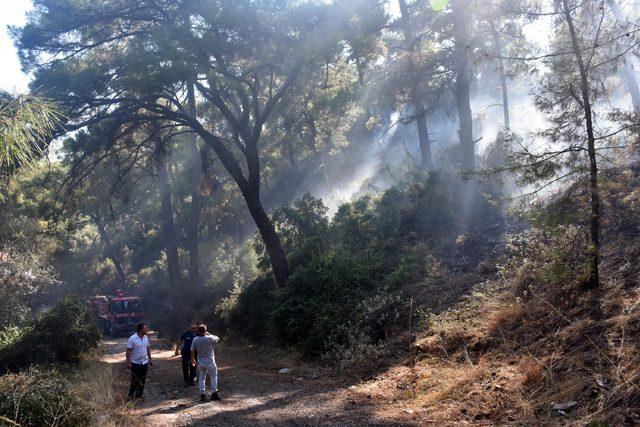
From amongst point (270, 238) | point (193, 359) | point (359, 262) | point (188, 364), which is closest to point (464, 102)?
point (359, 262)

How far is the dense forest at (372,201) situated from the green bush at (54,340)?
0.07 m

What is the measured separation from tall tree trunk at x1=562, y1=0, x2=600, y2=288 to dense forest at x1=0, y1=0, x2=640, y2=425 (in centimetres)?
4

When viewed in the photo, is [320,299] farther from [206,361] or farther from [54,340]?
[54,340]

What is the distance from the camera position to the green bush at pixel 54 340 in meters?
17.5

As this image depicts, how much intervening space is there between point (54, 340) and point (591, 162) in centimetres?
1678

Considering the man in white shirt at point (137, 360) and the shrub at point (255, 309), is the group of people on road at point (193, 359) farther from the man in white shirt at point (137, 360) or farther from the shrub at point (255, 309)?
the shrub at point (255, 309)

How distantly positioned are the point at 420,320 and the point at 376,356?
146cm

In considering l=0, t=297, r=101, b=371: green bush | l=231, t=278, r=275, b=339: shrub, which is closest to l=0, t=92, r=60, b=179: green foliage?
l=0, t=297, r=101, b=371: green bush

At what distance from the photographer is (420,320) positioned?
515 inches

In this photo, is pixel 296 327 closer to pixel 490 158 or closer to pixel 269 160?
pixel 490 158

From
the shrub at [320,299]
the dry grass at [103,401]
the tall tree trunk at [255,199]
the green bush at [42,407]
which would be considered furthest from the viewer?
the tall tree trunk at [255,199]

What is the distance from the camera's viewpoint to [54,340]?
1797 centimetres

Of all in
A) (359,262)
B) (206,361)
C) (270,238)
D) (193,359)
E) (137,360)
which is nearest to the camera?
(206,361)

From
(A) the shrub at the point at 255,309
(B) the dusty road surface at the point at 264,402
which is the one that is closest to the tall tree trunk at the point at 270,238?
(A) the shrub at the point at 255,309
